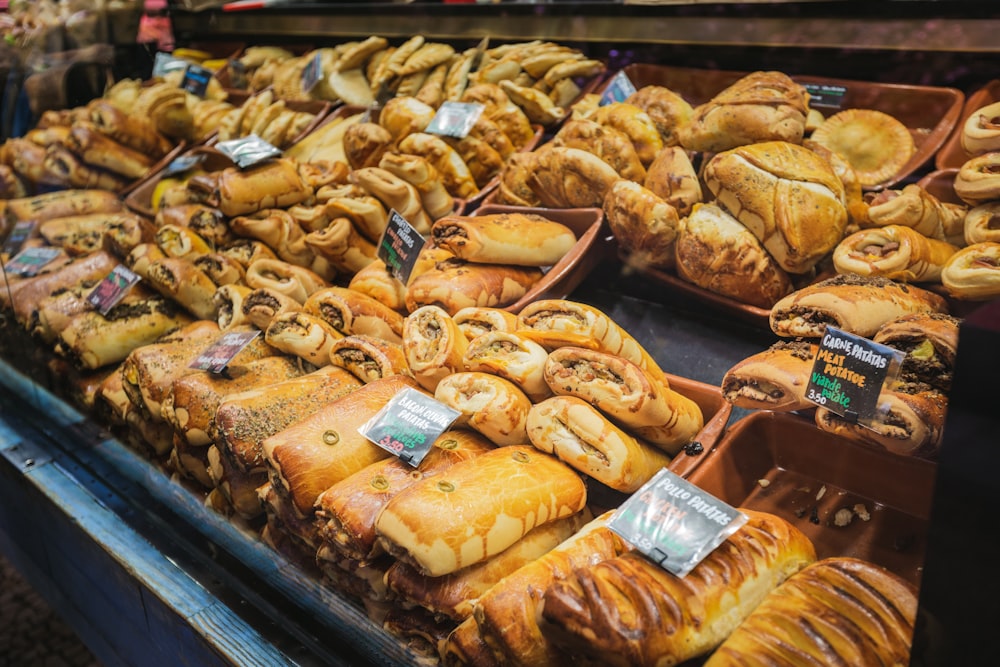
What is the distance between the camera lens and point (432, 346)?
1949 millimetres

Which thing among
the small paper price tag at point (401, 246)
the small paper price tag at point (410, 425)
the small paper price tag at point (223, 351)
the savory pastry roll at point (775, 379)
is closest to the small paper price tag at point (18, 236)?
the small paper price tag at point (223, 351)

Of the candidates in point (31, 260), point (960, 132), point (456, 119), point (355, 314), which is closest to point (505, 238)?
point (355, 314)

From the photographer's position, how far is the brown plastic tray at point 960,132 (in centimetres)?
262

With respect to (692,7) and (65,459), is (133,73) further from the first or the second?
(692,7)

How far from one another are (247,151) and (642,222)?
6.06 ft

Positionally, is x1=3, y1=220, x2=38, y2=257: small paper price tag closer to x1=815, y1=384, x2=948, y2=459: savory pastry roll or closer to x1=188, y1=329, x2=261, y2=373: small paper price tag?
x1=188, y1=329, x2=261, y2=373: small paper price tag

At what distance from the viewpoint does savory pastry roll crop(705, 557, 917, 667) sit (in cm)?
117

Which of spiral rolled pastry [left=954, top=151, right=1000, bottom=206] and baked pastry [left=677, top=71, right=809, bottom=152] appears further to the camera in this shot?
baked pastry [left=677, top=71, right=809, bottom=152]

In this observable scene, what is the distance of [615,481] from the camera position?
1.65 m

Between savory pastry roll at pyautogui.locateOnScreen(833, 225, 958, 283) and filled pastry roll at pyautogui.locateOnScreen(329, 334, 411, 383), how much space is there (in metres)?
1.23

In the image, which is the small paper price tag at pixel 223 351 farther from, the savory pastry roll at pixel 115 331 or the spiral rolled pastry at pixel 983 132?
the spiral rolled pastry at pixel 983 132

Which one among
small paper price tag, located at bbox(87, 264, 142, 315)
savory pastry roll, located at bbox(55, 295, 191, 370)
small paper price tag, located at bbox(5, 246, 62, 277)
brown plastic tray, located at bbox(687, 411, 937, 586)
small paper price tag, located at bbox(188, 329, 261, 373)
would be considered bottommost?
small paper price tag, located at bbox(5, 246, 62, 277)

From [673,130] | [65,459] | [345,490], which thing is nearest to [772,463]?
[345,490]

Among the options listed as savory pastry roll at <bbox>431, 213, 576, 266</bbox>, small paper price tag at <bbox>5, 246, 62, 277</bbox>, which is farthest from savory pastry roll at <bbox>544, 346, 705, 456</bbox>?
small paper price tag at <bbox>5, 246, 62, 277</bbox>
